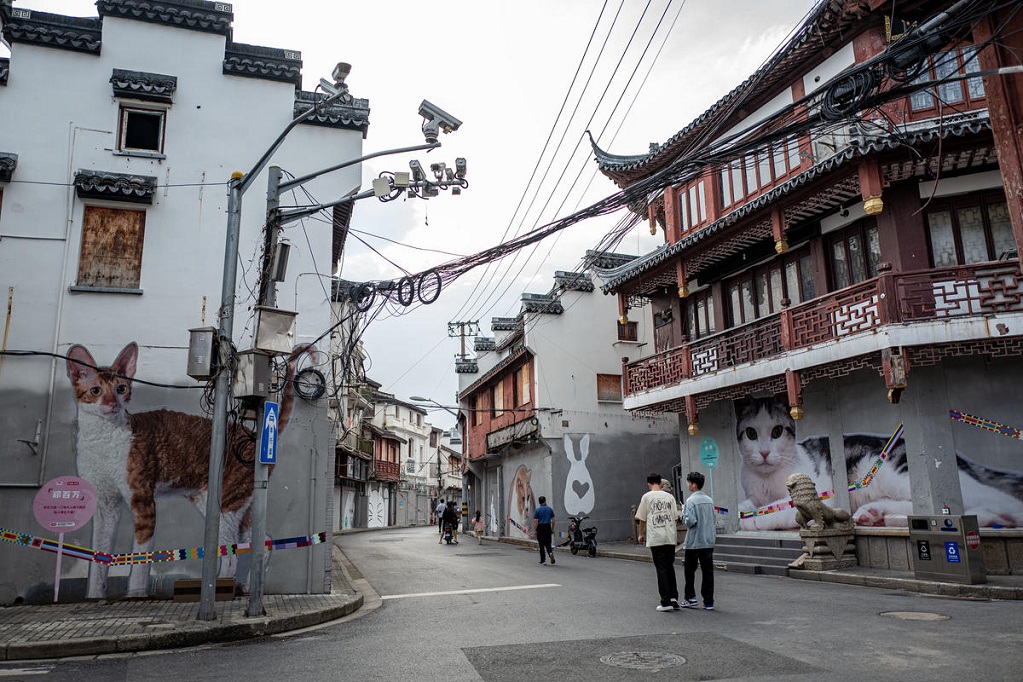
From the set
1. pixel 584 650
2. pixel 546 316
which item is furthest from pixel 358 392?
pixel 584 650

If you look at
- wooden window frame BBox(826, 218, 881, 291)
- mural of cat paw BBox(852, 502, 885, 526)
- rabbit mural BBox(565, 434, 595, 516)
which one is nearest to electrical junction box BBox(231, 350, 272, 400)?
wooden window frame BBox(826, 218, 881, 291)

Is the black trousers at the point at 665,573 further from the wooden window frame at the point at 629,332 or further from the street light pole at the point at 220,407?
the wooden window frame at the point at 629,332

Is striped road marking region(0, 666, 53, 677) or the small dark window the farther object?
the small dark window

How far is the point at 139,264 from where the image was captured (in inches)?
502

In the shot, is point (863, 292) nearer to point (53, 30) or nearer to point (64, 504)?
point (64, 504)

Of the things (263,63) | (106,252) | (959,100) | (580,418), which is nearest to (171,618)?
(106,252)

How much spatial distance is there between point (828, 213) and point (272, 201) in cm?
1221

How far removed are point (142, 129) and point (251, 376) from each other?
6.45 metres

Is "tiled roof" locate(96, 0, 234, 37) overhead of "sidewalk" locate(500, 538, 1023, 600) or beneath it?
overhead

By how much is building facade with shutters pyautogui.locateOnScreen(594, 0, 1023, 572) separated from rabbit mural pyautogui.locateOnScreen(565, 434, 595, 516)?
750 cm

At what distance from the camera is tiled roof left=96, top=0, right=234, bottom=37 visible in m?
13.3

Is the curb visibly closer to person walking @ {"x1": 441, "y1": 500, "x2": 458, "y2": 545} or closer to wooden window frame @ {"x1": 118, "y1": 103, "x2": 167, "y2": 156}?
wooden window frame @ {"x1": 118, "y1": 103, "x2": 167, "y2": 156}

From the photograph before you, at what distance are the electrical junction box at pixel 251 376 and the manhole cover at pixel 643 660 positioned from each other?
5813 mm

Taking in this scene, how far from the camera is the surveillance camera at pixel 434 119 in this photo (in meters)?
10.8
